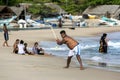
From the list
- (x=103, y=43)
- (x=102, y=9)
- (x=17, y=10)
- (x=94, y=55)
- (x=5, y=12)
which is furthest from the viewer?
(x=102, y=9)

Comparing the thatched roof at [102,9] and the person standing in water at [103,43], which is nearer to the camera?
the person standing in water at [103,43]

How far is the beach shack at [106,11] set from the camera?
78062 mm

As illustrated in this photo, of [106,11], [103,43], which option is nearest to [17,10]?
[106,11]

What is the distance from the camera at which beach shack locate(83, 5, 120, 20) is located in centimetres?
7806

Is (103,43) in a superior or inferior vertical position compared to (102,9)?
superior

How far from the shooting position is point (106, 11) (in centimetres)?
7844

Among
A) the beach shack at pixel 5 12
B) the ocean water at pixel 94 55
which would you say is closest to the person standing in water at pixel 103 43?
the ocean water at pixel 94 55

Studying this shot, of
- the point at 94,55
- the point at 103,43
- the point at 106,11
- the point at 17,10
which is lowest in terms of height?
the point at 106,11

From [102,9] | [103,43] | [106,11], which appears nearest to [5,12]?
[106,11]

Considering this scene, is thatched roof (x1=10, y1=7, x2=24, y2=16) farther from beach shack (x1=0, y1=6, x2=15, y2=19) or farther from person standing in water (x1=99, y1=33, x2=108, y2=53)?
person standing in water (x1=99, y1=33, x2=108, y2=53)

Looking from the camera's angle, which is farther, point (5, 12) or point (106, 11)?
point (106, 11)

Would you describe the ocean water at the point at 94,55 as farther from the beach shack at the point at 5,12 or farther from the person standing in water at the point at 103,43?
the beach shack at the point at 5,12

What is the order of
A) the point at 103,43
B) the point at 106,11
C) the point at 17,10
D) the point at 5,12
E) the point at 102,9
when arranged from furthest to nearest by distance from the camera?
1. the point at 102,9
2. the point at 106,11
3. the point at 5,12
4. the point at 17,10
5. the point at 103,43

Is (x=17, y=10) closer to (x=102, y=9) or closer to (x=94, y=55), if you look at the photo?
(x=102, y=9)
